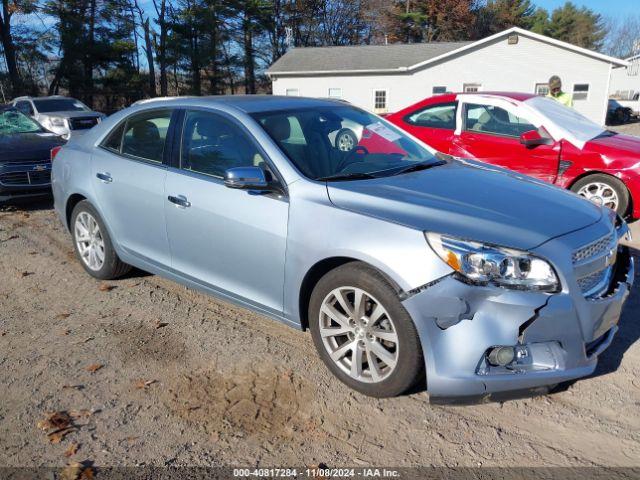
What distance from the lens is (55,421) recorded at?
308 cm

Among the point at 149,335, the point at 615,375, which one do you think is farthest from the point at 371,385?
the point at 149,335

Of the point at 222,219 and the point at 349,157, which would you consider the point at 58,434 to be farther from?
the point at 349,157

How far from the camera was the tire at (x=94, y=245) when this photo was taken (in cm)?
495

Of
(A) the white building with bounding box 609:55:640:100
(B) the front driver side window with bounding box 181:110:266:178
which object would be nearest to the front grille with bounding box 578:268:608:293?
(B) the front driver side window with bounding box 181:110:266:178

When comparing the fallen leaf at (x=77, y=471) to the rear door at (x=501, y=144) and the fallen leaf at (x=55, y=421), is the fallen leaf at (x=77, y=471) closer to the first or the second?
the fallen leaf at (x=55, y=421)

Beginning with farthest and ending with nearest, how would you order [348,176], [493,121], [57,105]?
[57,105] < [493,121] < [348,176]

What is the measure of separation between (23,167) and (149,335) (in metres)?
4.96

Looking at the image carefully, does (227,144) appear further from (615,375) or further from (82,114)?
(82,114)

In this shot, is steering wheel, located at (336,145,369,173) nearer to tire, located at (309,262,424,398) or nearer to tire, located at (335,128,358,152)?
tire, located at (335,128,358,152)

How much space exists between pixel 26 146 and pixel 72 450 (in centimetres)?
651

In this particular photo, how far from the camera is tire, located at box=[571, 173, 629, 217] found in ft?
21.4

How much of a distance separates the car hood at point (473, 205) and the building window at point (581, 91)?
26675 mm

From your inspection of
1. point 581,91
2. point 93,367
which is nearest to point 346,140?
point 93,367

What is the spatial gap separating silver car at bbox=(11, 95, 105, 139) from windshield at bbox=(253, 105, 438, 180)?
12910 millimetres
